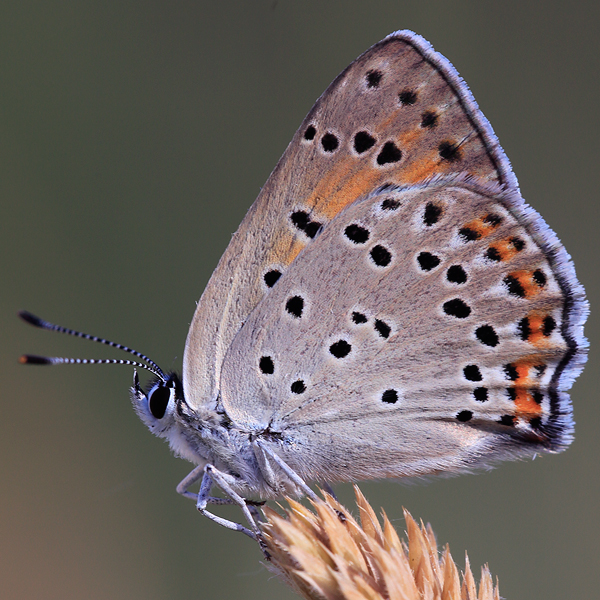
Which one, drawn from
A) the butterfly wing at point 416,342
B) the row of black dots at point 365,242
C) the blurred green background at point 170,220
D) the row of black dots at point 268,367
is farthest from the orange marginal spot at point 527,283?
the blurred green background at point 170,220

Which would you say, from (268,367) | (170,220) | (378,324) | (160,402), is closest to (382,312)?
(378,324)

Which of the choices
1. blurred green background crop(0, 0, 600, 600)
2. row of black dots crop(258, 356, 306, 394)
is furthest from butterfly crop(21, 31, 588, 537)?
blurred green background crop(0, 0, 600, 600)

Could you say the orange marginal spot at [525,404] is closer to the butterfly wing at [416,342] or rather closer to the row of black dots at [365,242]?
the butterfly wing at [416,342]

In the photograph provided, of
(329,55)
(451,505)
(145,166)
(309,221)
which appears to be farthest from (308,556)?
(329,55)

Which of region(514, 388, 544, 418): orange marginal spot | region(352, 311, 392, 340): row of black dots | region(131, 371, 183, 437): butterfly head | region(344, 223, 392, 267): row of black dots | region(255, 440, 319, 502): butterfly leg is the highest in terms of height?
region(344, 223, 392, 267): row of black dots

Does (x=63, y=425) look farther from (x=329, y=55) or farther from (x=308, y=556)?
(x=329, y=55)

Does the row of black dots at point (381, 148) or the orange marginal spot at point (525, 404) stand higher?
the row of black dots at point (381, 148)

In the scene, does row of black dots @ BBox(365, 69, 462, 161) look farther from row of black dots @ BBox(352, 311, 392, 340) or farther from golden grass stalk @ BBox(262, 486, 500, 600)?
golden grass stalk @ BBox(262, 486, 500, 600)
